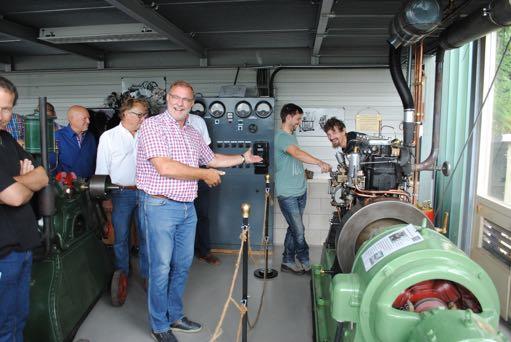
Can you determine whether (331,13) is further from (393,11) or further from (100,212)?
(100,212)

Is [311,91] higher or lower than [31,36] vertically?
lower

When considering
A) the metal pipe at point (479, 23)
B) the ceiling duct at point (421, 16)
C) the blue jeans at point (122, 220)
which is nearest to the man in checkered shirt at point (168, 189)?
the blue jeans at point (122, 220)

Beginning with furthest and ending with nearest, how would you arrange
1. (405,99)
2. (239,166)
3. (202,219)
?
(239,166), (202,219), (405,99)

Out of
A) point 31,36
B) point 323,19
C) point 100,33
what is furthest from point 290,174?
point 31,36

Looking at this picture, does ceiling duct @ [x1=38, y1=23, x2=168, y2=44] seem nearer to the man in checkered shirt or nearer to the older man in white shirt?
the older man in white shirt

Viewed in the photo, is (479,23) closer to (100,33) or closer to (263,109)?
(263,109)

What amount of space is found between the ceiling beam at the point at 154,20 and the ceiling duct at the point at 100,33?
112mm

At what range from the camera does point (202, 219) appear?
4203mm

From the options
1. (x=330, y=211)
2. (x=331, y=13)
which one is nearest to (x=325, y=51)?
(x=331, y=13)

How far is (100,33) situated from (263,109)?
5.99ft

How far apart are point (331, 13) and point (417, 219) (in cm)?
181

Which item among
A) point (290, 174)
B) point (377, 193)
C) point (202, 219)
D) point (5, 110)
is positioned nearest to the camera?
point (5, 110)

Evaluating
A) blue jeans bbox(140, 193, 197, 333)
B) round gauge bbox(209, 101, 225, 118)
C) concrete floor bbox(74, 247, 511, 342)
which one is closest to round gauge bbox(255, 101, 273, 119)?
round gauge bbox(209, 101, 225, 118)

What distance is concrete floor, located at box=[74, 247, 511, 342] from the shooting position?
2705mm
